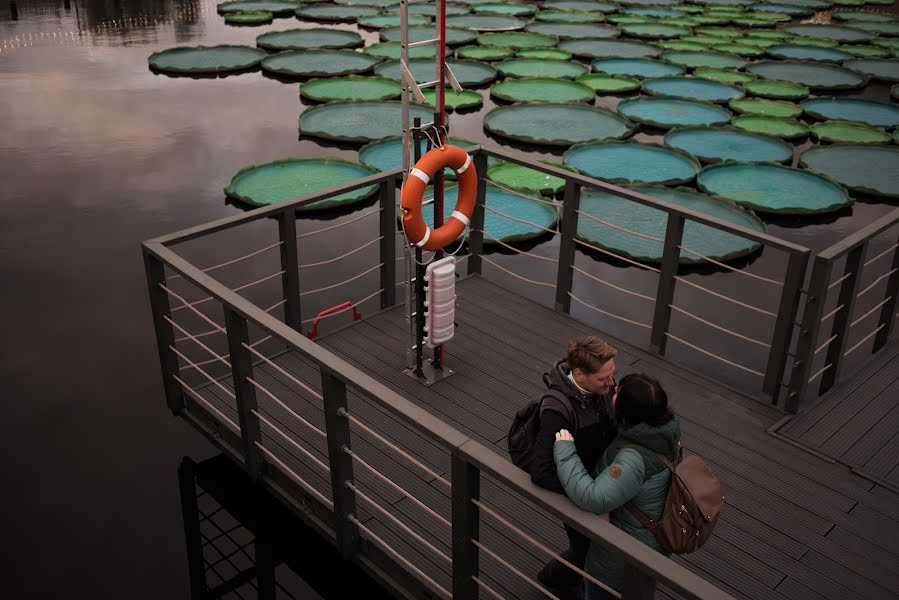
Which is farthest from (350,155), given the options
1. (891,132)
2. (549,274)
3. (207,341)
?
(891,132)

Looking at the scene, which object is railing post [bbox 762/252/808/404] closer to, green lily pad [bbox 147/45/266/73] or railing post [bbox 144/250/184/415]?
railing post [bbox 144/250/184/415]

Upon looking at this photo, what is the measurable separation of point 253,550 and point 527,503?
4.72 ft

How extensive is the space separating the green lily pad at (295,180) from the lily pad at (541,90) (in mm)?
3670

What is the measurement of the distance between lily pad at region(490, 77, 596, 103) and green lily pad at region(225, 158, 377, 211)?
144 inches

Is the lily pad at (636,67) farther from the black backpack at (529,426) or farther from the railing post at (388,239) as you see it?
the black backpack at (529,426)

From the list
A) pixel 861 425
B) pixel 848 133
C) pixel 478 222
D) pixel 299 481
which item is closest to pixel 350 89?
pixel 848 133

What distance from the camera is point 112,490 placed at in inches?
186

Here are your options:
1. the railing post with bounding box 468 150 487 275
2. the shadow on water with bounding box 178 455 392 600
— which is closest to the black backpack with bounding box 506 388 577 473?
the shadow on water with bounding box 178 455 392 600

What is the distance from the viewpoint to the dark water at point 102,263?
14.3 ft

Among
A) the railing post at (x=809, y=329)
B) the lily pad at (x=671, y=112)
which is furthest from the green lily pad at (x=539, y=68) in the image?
the railing post at (x=809, y=329)

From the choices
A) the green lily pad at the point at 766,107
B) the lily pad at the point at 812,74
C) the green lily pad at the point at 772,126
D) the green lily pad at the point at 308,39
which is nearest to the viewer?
the green lily pad at the point at 772,126

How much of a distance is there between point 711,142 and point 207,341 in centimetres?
691

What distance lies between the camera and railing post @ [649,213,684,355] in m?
4.79

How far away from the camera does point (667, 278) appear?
4965 millimetres
